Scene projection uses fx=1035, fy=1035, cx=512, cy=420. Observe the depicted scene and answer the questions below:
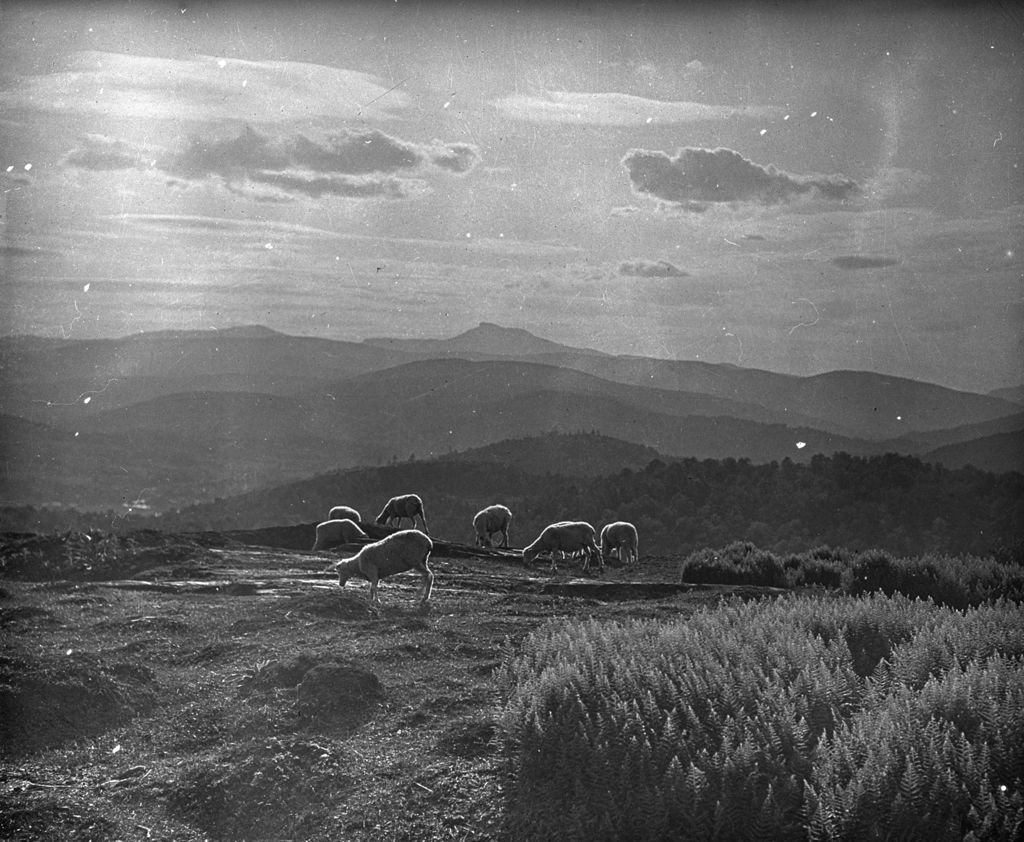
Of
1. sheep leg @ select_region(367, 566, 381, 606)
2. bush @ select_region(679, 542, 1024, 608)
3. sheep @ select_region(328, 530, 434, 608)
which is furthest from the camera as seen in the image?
sheep @ select_region(328, 530, 434, 608)

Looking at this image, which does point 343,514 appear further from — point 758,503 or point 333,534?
point 758,503

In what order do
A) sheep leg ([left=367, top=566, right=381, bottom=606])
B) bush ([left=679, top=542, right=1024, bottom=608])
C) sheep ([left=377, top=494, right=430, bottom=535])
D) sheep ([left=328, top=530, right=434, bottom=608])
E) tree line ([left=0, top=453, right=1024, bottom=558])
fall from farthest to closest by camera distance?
tree line ([left=0, top=453, right=1024, bottom=558]), sheep ([left=377, top=494, right=430, bottom=535]), sheep ([left=328, top=530, right=434, bottom=608]), sheep leg ([left=367, top=566, right=381, bottom=606]), bush ([left=679, top=542, right=1024, bottom=608])

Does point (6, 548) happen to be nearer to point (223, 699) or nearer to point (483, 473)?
point (223, 699)

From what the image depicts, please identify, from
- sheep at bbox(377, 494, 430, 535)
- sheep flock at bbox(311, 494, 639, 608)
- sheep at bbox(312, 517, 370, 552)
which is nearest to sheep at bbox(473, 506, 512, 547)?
sheep flock at bbox(311, 494, 639, 608)

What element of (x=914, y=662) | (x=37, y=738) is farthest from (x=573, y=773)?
(x=37, y=738)

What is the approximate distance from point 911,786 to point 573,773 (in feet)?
7.40

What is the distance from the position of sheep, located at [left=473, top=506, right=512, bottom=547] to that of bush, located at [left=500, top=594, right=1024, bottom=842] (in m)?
15.0

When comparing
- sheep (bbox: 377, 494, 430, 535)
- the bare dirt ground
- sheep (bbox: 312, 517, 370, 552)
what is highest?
sheep (bbox: 377, 494, 430, 535)

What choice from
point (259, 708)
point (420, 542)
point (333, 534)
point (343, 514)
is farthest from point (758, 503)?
point (259, 708)

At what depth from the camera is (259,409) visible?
62.3 metres

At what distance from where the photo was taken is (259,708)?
30.8 ft

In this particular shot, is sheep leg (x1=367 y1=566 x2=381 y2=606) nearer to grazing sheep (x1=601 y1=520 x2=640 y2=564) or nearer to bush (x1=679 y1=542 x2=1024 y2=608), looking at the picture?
bush (x1=679 y1=542 x2=1024 y2=608)

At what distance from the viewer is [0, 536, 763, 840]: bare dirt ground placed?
24.5 ft

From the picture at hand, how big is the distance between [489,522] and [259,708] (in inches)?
612
